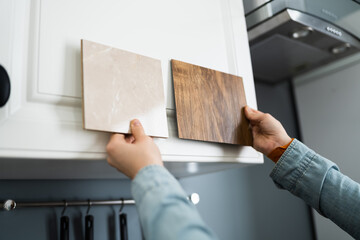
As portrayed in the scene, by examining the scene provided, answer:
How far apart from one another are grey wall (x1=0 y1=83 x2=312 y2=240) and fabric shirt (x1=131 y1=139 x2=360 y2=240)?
39cm

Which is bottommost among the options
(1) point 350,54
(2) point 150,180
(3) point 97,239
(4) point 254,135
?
(3) point 97,239

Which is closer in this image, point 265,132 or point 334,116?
point 265,132

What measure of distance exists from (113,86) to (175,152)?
18 centimetres

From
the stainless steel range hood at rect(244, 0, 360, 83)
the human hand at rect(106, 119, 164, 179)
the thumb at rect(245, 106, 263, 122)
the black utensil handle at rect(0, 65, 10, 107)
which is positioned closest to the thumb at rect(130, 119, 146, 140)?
the human hand at rect(106, 119, 164, 179)

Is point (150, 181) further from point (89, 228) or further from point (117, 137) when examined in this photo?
point (89, 228)

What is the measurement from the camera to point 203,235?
0.41 m

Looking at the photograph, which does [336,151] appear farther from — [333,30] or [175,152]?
[175,152]

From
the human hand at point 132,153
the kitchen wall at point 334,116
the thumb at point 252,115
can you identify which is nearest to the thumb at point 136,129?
the human hand at point 132,153

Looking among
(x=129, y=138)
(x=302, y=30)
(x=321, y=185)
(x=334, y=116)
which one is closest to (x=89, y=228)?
(x=129, y=138)

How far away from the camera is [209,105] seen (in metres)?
0.73

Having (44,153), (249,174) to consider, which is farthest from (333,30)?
(44,153)

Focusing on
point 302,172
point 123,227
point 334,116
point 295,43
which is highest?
point 295,43

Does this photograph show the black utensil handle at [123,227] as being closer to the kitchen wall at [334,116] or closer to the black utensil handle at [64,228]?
the black utensil handle at [64,228]

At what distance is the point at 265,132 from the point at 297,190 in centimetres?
15
